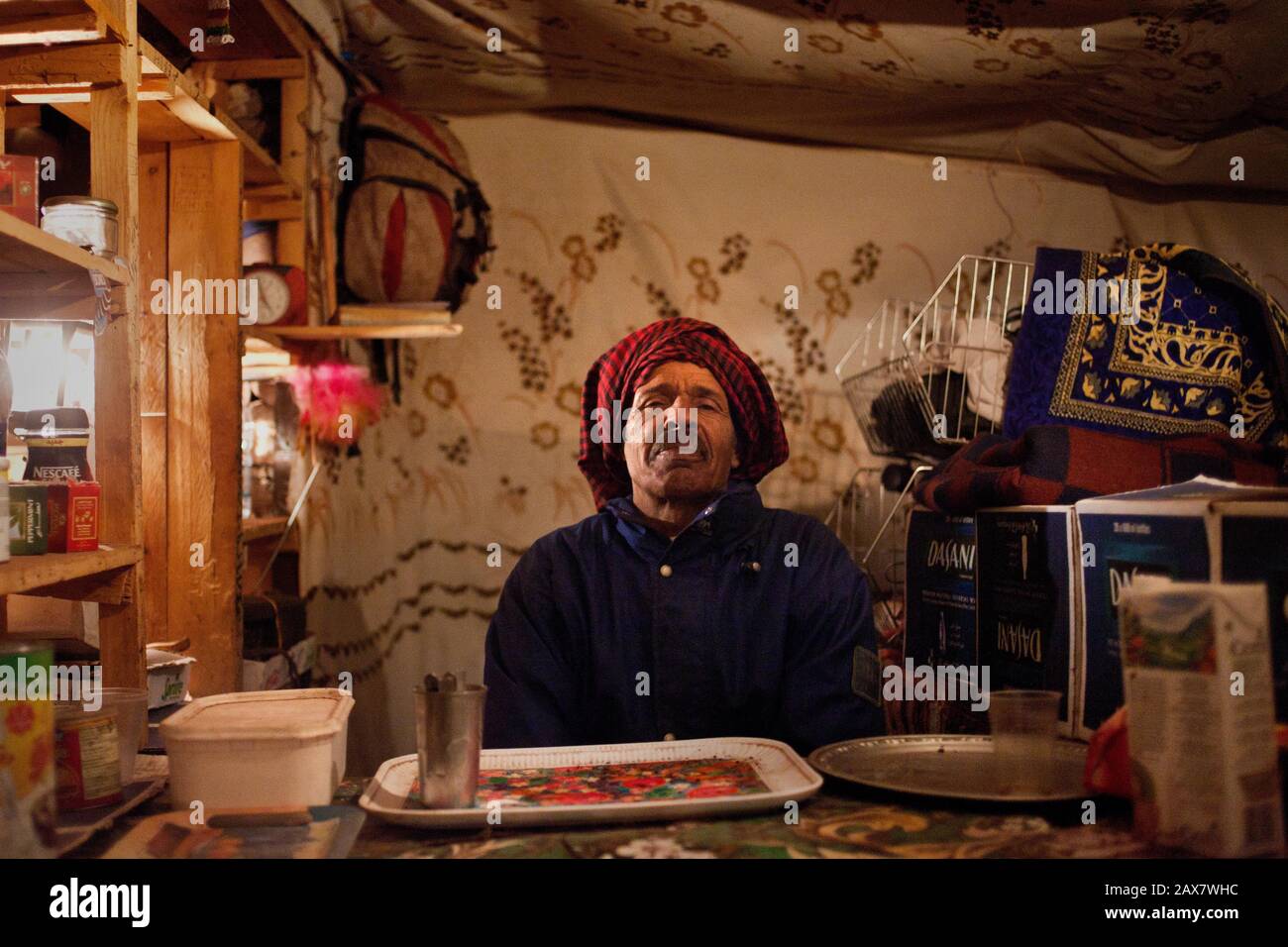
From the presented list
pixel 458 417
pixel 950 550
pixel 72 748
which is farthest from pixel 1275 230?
pixel 72 748

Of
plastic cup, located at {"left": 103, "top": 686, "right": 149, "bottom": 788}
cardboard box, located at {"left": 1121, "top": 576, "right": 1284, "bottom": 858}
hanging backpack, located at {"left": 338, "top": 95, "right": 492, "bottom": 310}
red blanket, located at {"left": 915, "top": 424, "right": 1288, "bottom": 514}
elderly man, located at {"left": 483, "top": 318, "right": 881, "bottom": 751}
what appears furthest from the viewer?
hanging backpack, located at {"left": 338, "top": 95, "right": 492, "bottom": 310}

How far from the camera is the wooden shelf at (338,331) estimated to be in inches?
88.9

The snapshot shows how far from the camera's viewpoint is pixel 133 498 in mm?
1345

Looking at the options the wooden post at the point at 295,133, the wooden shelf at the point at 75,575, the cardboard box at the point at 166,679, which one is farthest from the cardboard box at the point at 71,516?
the wooden post at the point at 295,133

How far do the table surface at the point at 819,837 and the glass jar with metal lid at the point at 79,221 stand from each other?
68 cm

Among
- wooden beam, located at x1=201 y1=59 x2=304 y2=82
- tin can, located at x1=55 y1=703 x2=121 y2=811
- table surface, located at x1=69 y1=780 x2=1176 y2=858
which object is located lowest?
table surface, located at x1=69 y1=780 x2=1176 y2=858

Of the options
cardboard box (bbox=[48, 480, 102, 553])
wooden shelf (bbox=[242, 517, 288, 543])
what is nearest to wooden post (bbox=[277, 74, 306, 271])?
wooden shelf (bbox=[242, 517, 288, 543])

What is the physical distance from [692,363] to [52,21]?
38.7 inches

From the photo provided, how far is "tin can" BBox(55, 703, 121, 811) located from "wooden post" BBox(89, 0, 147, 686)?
29 cm

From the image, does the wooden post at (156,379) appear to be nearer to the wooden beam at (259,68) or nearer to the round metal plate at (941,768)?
the wooden beam at (259,68)

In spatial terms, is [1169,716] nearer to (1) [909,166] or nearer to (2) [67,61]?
(2) [67,61]

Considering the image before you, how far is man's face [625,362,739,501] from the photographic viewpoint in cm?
164

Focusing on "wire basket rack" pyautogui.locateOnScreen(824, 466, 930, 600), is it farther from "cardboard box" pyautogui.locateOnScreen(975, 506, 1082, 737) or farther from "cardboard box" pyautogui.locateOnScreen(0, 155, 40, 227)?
"cardboard box" pyautogui.locateOnScreen(0, 155, 40, 227)

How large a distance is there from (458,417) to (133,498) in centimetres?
167
